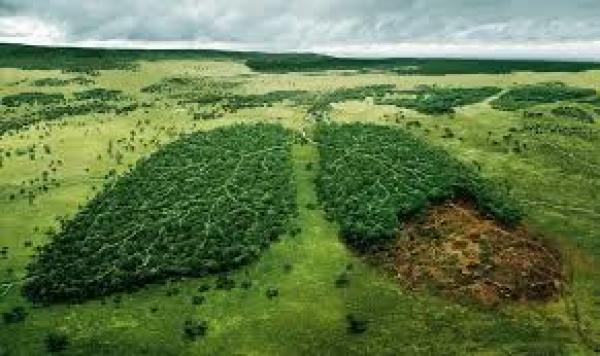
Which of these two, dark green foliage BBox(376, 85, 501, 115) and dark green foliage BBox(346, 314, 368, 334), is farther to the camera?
dark green foliage BBox(376, 85, 501, 115)

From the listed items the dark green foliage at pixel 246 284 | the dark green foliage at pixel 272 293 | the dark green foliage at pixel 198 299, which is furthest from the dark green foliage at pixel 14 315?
the dark green foliage at pixel 272 293

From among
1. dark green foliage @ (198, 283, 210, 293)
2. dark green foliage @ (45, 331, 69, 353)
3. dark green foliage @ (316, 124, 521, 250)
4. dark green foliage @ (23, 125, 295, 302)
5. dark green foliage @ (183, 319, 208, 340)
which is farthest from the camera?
dark green foliage @ (316, 124, 521, 250)

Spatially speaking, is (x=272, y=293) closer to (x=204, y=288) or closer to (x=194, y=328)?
(x=204, y=288)

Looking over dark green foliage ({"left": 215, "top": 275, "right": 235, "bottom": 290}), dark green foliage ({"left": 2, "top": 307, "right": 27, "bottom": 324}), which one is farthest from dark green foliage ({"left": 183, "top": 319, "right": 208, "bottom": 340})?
dark green foliage ({"left": 2, "top": 307, "right": 27, "bottom": 324})

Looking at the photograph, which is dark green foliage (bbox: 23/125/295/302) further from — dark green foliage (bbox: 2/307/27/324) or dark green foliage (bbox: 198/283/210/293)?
dark green foliage (bbox: 2/307/27/324)

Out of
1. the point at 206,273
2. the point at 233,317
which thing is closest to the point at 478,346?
the point at 233,317

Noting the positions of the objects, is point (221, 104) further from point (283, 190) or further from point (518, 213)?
point (518, 213)
